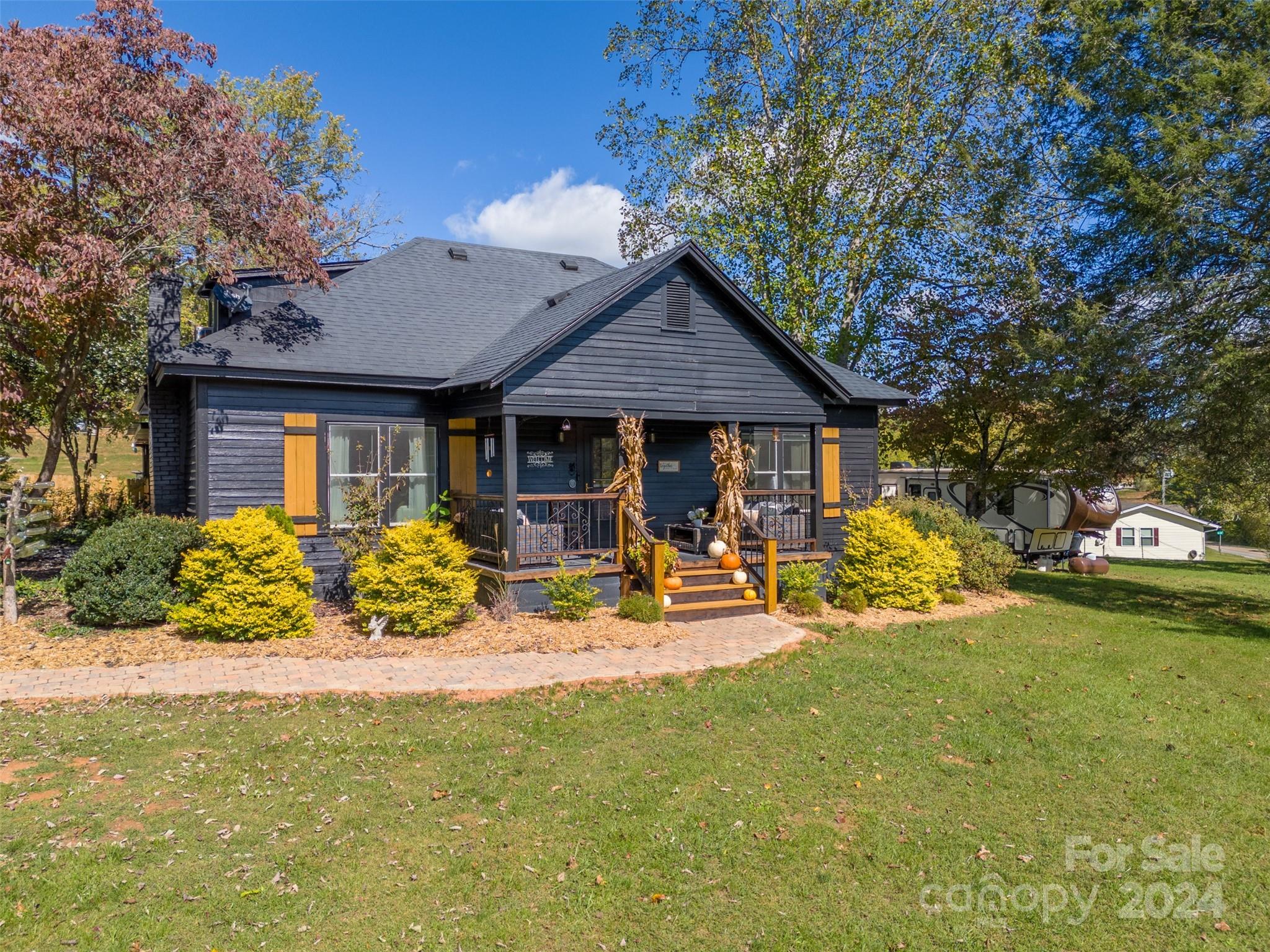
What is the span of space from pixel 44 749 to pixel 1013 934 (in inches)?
266

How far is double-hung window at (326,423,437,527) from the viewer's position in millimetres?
11703

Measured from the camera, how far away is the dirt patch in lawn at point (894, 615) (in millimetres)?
11227

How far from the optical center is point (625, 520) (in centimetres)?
1145

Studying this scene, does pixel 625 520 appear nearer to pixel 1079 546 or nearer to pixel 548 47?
pixel 548 47

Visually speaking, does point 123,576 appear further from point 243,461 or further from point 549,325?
point 549,325

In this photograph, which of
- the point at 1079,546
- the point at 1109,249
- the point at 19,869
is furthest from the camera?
the point at 1079,546

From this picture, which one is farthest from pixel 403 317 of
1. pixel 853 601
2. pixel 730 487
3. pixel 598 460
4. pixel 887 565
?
pixel 887 565

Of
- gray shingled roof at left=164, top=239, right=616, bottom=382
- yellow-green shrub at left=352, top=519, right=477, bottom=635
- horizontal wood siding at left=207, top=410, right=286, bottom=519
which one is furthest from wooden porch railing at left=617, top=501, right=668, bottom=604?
horizontal wood siding at left=207, top=410, right=286, bottom=519

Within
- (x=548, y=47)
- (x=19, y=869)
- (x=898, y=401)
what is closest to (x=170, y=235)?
(x=19, y=869)

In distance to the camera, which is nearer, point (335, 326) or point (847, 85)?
point (335, 326)

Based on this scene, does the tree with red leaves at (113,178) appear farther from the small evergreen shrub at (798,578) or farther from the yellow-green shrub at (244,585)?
the small evergreen shrub at (798,578)

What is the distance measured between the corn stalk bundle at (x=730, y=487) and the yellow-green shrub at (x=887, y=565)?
2004 millimetres

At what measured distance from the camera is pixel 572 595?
10219mm

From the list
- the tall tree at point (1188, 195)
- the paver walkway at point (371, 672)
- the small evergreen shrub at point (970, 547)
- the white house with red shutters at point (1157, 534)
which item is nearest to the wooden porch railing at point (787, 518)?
the small evergreen shrub at point (970, 547)
